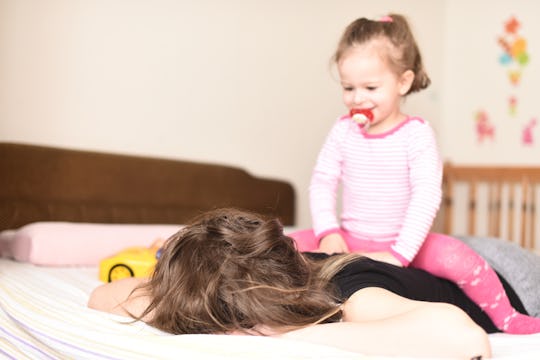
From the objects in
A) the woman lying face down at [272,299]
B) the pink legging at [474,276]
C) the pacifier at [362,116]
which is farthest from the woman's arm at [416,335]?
the pacifier at [362,116]

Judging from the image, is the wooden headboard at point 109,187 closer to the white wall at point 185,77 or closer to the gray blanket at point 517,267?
the white wall at point 185,77

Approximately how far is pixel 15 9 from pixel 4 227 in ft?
2.13

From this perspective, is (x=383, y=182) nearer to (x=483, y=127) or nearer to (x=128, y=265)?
(x=128, y=265)

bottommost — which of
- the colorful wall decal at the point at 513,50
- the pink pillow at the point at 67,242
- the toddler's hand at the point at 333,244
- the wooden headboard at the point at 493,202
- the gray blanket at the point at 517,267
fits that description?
the wooden headboard at the point at 493,202

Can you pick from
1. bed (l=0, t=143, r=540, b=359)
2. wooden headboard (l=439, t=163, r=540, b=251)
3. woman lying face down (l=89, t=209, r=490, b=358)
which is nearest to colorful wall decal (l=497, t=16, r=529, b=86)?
wooden headboard (l=439, t=163, r=540, b=251)

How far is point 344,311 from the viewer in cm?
90

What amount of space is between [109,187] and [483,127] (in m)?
1.88

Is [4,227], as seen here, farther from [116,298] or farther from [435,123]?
[435,123]

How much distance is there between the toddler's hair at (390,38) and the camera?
1.37 m

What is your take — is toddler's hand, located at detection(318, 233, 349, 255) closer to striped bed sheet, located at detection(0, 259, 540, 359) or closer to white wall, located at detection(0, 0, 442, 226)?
striped bed sheet, located at detection(0, 259, 540, 359)

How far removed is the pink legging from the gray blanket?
8 cm

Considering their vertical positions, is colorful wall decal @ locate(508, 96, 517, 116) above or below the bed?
above

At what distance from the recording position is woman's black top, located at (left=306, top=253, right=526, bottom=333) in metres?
0.93

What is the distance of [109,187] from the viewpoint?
2021 millimetres
